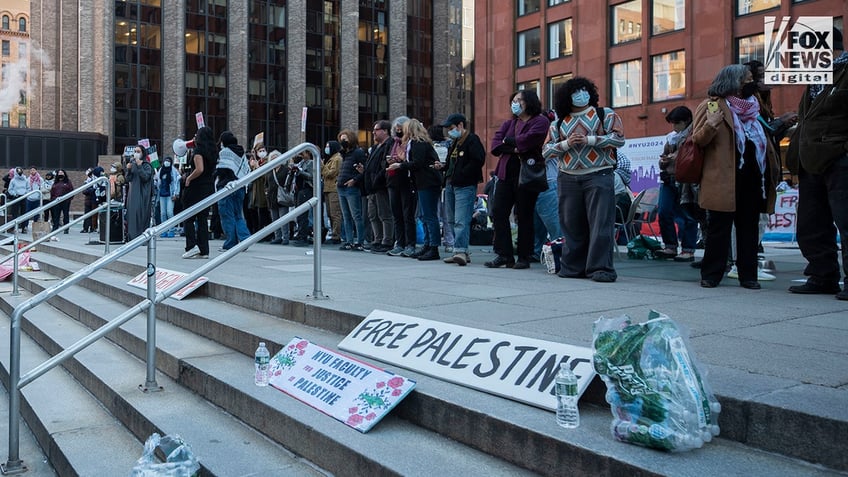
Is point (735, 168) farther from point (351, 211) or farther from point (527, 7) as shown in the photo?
point (527, 7)

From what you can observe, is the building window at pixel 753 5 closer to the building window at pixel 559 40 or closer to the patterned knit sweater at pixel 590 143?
the building window at pixel 559 40

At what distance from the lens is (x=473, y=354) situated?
3.60 m

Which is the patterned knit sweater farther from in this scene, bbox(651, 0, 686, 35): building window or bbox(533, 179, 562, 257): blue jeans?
bbox(651, 0, 686, 35): building window

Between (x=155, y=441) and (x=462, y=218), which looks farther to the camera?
(x=462, y=218)

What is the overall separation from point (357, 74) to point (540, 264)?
47.9m

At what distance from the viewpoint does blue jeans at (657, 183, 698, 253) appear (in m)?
9.06

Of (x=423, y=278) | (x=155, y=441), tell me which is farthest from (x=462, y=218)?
(x=155, y=441)

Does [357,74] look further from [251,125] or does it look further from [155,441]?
[155,441]

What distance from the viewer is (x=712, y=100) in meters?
5.91

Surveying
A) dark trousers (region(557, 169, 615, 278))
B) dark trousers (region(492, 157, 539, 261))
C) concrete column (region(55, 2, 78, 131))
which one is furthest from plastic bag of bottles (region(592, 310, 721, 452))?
concrete column (region(55, 2, 78, 131))

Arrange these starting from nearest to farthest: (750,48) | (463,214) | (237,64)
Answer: (463,214) → (750,48) → (237,64)

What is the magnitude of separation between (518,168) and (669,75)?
28682 millimetres

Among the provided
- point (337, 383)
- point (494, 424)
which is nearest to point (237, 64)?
point (337, 383)

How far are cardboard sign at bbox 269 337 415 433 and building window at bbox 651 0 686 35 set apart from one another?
3312cm
